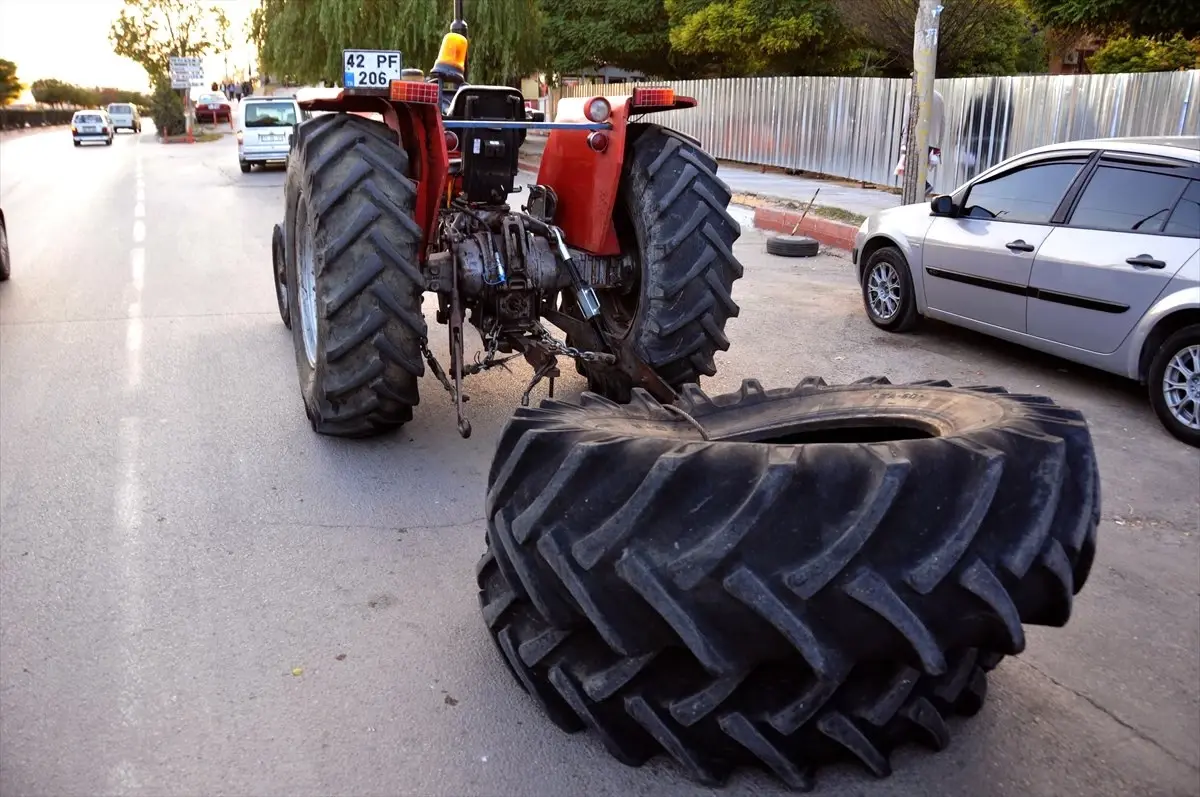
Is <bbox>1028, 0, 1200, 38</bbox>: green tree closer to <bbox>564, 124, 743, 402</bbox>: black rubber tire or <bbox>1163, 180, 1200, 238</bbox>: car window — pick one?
<bbox>1163, 180, 1200, 238</bbox>: car window

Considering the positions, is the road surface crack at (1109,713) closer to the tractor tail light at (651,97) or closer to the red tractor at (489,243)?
the red tractor at (489,243)

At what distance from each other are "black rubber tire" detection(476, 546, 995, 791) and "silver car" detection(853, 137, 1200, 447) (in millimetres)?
3886

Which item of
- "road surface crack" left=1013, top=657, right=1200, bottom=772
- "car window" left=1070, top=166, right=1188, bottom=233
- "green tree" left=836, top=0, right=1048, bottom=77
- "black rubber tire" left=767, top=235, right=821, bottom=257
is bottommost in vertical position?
"road surface crack" left=1013, top=657, right=1200, bottom=772

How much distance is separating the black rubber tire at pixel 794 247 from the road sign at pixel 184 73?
1843 inches

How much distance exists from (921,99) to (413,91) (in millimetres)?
9406

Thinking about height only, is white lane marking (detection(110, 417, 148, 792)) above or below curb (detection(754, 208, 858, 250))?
below

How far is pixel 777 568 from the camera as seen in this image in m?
2.57

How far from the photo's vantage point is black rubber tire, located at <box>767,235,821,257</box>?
12.2 metres

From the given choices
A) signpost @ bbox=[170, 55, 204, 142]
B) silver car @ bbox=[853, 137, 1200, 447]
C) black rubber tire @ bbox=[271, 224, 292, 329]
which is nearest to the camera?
silver car @ bbox=[853, 137, 1200, 447]

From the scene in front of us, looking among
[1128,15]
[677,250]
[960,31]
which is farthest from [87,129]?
[677,250]

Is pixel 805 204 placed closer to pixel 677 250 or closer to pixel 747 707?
pixel 677 250

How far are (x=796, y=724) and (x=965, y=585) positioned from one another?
581 mm

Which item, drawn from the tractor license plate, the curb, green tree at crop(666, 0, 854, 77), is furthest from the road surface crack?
green tree at crop(666, 0, 854, 77)

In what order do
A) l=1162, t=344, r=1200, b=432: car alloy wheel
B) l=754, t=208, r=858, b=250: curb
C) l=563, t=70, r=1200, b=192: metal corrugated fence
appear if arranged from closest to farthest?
l=1162, t=344, r=1200, b=432: car alloy wheel
l=754, t=208, r=858, b=250: curb
l=563, t=70, r=1200, b=192: metal corrugated fence
